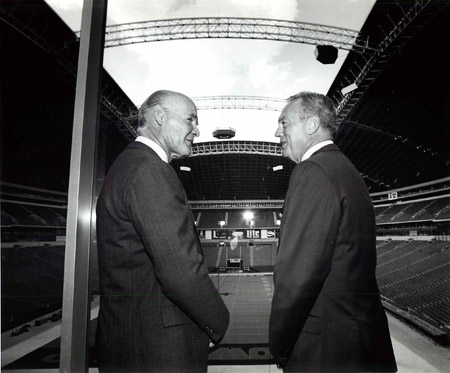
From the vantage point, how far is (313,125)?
1328 mm

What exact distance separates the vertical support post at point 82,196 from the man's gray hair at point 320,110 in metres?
0.93

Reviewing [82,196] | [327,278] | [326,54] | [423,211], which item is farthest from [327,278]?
[423,211]

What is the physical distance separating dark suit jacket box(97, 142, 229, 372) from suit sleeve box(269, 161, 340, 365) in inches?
9.1

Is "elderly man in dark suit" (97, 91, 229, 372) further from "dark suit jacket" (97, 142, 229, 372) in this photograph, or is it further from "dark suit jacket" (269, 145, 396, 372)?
"dark suit jacket" (269, 145, 396, 372)

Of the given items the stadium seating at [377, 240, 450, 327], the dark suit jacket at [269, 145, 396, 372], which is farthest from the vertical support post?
the stadium seating at [377, 240, 450, 327]

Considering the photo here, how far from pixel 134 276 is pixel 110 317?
0.71ft

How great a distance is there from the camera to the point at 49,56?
1.57 meters

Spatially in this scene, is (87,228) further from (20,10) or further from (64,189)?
(20,10)

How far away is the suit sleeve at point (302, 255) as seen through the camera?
1.03 metres

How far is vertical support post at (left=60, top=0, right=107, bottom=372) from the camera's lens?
1.04m

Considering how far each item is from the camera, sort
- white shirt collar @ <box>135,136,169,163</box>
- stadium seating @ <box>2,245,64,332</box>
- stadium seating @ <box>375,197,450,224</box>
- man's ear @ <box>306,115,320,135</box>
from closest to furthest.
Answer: stadium seating @ <box>2,245,64,332</box> → white shirt collar @ <box>135,136,169,163</box> → man's ear @ <box>306,115,320,135</box> → stadium seating @ <box>375,197,450,224</box>

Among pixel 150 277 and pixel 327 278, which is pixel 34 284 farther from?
pixel 327 278

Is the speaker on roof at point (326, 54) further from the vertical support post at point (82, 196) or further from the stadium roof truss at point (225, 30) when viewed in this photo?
the vertical support post at point (82, 196)

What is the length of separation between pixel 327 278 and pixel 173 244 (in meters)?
0.62
